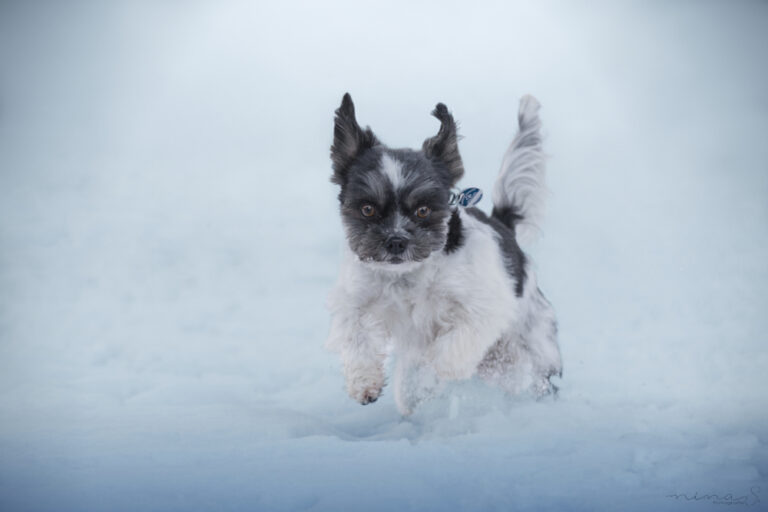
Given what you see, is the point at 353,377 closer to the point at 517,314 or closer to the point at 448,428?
the point at 448,428

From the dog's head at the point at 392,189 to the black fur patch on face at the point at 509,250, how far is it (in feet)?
1.78

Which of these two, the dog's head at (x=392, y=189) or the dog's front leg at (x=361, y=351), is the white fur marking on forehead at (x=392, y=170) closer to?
the dog's head at (x=392, y=189)

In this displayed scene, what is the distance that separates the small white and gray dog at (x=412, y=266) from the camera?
11.1 ft

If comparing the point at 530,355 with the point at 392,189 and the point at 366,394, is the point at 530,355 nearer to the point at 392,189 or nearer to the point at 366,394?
the point at 366,394

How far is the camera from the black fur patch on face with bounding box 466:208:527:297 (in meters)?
4.11

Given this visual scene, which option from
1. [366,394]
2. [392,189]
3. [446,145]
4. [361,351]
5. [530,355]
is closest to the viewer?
[392,189]

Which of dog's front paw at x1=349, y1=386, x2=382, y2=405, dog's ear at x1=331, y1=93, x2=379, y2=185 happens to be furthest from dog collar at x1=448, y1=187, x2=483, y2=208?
dog's front paw at x1=349, y1=386, x2=382, y2=405

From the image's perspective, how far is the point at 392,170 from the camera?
3.42 metres

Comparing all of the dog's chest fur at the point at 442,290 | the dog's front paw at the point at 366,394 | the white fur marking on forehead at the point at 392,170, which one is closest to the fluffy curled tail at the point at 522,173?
the dog's chest fur at the point at 442,290

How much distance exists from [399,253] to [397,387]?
1589mm

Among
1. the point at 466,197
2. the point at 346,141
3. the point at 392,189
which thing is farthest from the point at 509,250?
the point at 346,141

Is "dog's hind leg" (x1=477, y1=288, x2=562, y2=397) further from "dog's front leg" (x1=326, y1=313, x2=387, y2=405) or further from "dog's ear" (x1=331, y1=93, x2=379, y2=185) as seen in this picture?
"dog's ear" (x1=331, y1=93, x2=379, y2=185)

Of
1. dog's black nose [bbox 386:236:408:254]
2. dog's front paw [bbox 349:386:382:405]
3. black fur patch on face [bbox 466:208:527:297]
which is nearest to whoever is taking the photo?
dog's black nose [bbox 386:236:408:254]

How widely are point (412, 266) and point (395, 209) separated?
12.4 inches
